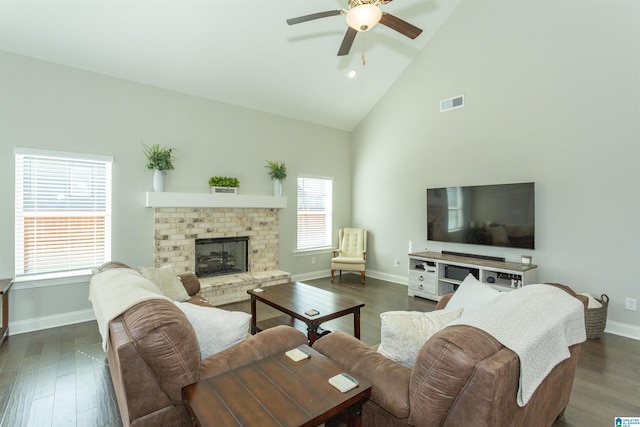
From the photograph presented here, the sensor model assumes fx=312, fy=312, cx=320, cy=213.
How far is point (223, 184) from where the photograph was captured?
494cm

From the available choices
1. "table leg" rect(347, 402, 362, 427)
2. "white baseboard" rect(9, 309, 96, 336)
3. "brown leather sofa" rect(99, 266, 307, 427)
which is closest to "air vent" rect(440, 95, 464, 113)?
"table leg" rect(347, 402, 362, 427)

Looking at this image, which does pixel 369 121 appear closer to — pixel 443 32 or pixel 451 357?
pixel 443 32

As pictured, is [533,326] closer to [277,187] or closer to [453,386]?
[453,386]

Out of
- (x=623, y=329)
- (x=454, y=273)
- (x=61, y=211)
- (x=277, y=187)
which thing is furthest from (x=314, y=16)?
(x=623, y=329)

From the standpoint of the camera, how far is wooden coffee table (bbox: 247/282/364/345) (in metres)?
2.79

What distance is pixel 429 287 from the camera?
16.0ft

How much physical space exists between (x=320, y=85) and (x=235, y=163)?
A: 6.48 ft

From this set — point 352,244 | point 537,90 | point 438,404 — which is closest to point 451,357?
point 438,404

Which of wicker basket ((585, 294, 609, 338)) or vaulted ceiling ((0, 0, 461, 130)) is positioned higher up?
vaulted ceiling ((0, 0, 461, 130))

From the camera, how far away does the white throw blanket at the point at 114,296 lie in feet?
5.35

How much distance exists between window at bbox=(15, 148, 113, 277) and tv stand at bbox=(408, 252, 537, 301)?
179 inches

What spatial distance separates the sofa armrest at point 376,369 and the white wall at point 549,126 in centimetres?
361

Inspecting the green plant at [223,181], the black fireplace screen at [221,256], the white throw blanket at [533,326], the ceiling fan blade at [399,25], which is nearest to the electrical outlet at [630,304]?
the white throw blanket at [533,326]

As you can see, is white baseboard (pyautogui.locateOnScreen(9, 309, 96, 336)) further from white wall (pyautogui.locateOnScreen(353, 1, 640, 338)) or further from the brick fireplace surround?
white wall (pyautogui.locateOnScreen(353, 1, 640, 338))
